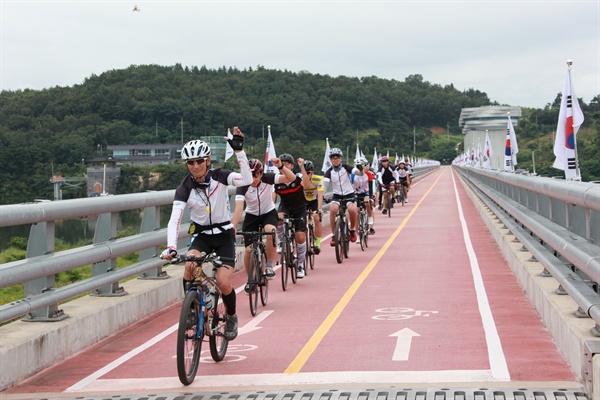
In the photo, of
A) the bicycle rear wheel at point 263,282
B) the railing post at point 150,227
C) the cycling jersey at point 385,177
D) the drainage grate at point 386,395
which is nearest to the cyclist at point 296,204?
the bicycle rear wheel at point 263,282

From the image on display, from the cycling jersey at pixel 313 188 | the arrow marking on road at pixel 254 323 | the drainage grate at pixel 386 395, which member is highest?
the cycling jersey at pixel 313 188

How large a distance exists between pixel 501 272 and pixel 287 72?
156 meters

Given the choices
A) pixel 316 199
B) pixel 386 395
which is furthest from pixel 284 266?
pixel 386 395

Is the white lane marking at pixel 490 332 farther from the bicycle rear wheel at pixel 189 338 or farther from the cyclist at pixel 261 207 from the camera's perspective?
the cyclist at pixel 261 207

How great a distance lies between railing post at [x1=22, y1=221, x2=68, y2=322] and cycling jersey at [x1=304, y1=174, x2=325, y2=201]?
320 inches

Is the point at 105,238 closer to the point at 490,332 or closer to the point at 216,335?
the point at 216,335

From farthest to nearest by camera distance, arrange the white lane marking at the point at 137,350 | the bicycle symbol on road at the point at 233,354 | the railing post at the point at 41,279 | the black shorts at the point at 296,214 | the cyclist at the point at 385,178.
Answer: the cyclist at the point at 385,178 < the black shorts at the point at 296,214 < the bicycle symbol on road at the point at 233,354 < the railing post at the point at 41,279 < the white lane marking at the point at 137,350

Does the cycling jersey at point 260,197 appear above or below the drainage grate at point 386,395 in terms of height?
above

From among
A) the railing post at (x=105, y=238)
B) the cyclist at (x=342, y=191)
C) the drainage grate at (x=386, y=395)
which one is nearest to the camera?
the drainage grate at (x=386, y=395)

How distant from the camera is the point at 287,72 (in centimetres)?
16975

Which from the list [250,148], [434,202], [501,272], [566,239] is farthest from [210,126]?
[566,239]

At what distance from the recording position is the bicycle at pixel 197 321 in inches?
315

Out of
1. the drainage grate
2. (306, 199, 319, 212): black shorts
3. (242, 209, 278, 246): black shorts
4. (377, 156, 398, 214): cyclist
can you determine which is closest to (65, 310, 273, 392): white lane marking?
the drainage grate

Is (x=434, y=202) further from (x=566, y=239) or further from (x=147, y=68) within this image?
(x=147, y=68)
